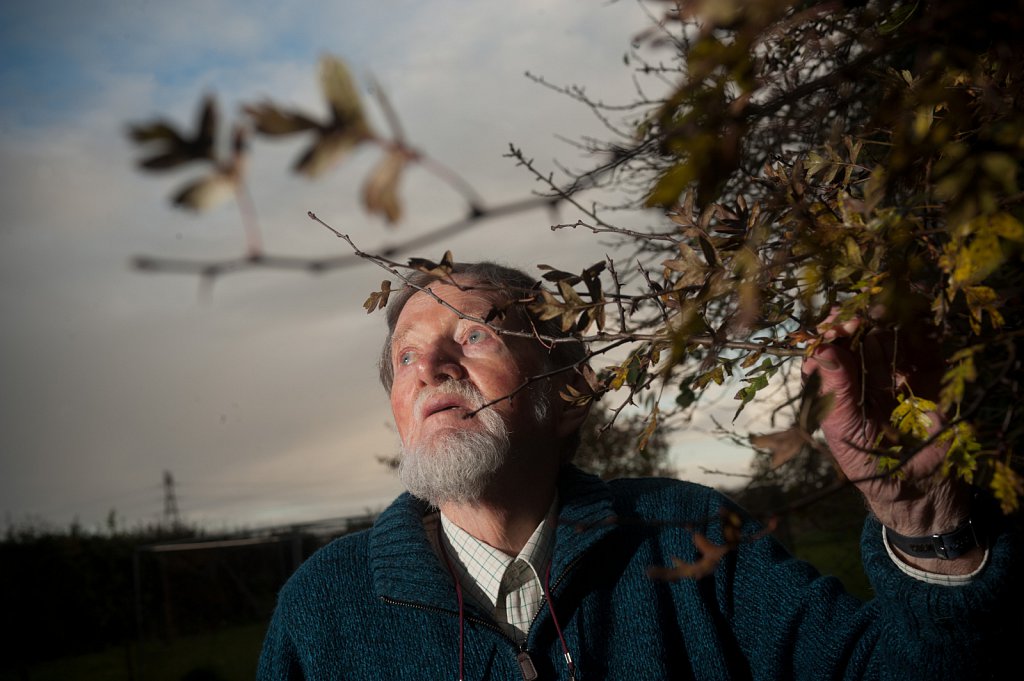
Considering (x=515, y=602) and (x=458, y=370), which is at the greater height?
(x=458, y=370)

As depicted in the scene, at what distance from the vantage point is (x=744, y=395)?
4.12 ft

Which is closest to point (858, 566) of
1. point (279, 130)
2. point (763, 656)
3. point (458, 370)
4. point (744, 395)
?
point (763, 656)

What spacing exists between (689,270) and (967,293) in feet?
1.04

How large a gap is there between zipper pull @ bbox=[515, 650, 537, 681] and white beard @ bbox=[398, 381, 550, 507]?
0.47 m

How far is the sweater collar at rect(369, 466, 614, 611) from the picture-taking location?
250cm

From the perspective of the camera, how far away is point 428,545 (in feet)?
8.79

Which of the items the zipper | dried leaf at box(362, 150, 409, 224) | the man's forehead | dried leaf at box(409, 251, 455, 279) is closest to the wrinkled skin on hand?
dried leaf at box(409, 251, 455, 279)

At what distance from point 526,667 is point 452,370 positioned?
88 centimetres

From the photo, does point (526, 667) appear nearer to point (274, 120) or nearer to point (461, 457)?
point (461, 457)

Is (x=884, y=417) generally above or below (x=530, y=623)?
above

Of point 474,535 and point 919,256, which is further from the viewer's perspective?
point 474,535

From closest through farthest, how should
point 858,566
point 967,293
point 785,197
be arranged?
point 967,293
point 785,197
point 858,566

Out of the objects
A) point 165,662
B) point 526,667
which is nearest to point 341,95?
point 526,667

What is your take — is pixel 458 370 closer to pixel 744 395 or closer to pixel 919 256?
pixel 744 395
